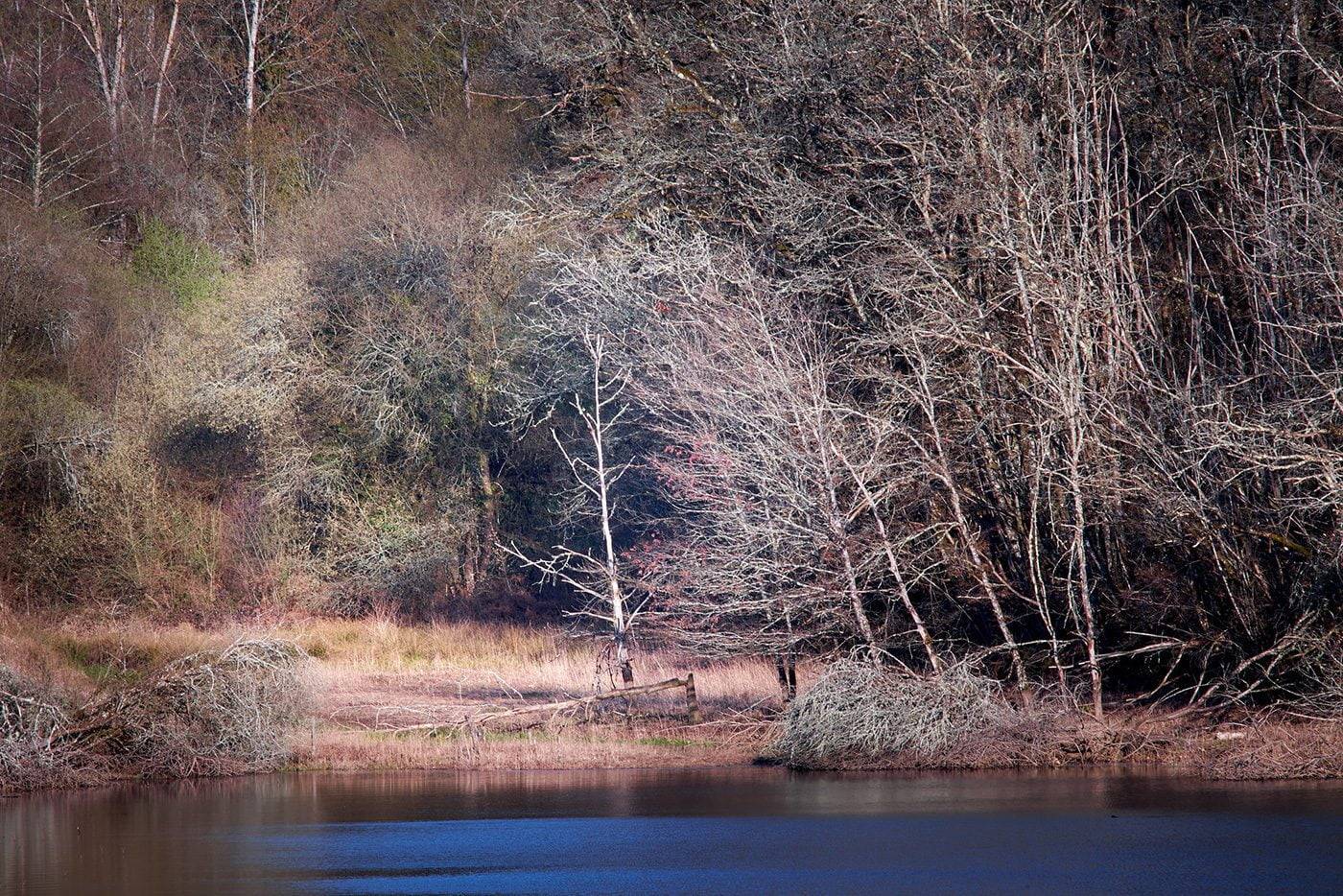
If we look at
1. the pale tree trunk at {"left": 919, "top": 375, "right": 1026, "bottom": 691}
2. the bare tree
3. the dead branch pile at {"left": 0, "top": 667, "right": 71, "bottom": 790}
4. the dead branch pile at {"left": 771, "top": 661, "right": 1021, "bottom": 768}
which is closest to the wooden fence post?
the bare tree

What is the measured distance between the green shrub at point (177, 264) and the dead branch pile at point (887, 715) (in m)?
22.6

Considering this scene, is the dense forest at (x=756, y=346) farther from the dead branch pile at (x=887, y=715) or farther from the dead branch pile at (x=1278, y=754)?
the dead branch pile at (x=887, y=715)

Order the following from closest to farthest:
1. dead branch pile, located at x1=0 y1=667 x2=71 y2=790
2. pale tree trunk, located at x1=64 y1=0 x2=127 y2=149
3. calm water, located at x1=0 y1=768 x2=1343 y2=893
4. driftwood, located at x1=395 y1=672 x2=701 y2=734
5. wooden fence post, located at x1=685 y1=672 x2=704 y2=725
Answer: calm water, located at x1=0 y1=768 x2=1343 y2=893 → dead branch pile, located at x1=0 y1=667 x2=71 y2=790 → driftwood, located at x1=395 y1=672 x2=701 y2=734 → wooden fence post, located at x1=685 y1=672 x2=704 y2=725 → pale tree trunk, located at x1=64 y1=0 x2=127 y2=149

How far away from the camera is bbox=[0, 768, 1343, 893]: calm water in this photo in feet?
46.2

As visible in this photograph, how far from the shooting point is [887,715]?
2066cm

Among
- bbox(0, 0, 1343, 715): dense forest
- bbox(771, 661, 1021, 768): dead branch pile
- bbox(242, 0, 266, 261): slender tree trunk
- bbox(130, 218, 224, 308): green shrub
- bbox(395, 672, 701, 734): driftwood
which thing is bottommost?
bbox(771, 661, 1021, 768): dead branch pile

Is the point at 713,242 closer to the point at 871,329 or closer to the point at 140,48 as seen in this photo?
the point at 871,329

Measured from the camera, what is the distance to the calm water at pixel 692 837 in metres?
14.1

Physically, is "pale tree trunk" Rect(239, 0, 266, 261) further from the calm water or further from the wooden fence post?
the calm water

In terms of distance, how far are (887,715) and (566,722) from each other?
5011 mm

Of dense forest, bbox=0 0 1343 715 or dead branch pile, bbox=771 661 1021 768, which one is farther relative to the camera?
dense forest, bbox=0 0 1343 715

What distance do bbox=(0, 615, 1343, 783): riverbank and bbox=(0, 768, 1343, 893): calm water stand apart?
0.92 meters

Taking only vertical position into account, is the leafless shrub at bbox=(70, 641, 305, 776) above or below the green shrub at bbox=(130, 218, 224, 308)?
below

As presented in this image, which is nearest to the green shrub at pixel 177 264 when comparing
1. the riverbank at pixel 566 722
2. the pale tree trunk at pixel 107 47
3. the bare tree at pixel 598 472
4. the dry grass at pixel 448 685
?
the pale tree trunk at pixel 107 47
